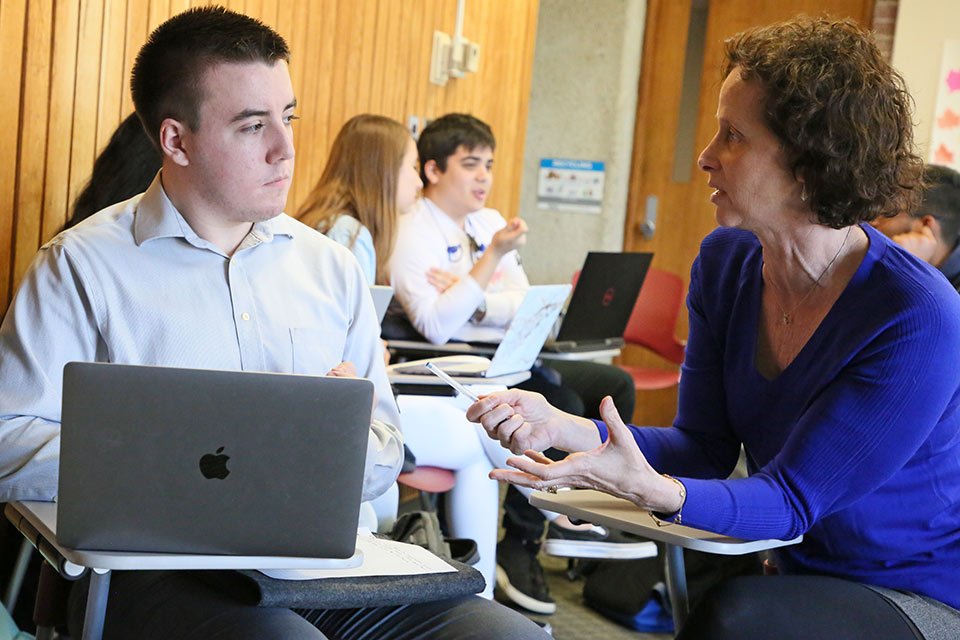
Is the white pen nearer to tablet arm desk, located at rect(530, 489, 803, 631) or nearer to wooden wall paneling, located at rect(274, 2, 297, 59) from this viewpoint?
tablet arm desk, located at rect(530, 489, 803, 631)

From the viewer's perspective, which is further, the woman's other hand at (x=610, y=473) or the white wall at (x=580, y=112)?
the white wall at (x=580, y=112)

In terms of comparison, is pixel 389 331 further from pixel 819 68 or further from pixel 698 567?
pixel 819 68

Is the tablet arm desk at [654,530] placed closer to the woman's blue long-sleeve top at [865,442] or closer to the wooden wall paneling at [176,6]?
the woman's blue long-sleeve top at [865,442]

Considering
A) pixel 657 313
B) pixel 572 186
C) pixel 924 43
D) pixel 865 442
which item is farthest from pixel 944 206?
pixel 572 186

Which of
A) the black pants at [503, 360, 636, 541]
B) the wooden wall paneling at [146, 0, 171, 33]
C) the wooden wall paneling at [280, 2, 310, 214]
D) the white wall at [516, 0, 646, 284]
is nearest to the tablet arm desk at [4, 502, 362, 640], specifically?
the wooden wall paneling at [146, 0, 171, 33]

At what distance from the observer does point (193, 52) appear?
1.66 m

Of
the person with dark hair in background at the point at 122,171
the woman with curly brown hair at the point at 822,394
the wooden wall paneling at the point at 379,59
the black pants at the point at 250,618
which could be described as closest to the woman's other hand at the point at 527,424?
the woman with curly brown hair at the point at 822,394

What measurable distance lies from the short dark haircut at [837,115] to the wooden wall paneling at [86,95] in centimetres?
168

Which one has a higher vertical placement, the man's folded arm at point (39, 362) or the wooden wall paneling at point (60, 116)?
the wooden wall paneling at point (60, 116)

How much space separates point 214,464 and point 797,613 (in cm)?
86

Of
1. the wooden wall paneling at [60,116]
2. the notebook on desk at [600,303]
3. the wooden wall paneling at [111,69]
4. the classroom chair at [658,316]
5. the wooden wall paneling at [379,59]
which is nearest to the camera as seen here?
the wooden wall paneling at [60,116]

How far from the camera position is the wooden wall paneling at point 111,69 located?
8.39 ft

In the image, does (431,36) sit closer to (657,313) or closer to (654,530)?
(657,313)

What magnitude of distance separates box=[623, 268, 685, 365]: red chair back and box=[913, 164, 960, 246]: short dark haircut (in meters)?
2.08
